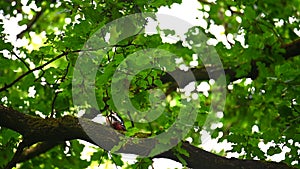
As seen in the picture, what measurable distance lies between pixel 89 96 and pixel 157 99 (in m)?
0.63

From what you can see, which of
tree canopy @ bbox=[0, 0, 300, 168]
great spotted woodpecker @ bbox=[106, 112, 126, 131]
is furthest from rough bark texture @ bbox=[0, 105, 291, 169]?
great spotted woodpecker @ bbox=[106, 112, 126, 131]

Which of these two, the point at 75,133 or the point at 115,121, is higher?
the point at 115,121

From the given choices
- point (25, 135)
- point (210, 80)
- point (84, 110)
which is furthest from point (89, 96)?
point (210, 80)

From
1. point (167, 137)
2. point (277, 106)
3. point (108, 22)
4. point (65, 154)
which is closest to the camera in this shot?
point (167, 137)

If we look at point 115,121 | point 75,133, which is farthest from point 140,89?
point 75,133

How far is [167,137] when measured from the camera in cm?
424

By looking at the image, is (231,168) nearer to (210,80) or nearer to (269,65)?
(269,65)

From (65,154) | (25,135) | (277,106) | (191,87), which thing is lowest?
(25,135)

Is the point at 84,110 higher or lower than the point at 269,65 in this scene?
lower

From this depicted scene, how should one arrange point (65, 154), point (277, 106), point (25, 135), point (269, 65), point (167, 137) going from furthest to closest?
point (65, 154) → point (269, 65) → point (277, 106) → point (25, 135) → point (167, 137)

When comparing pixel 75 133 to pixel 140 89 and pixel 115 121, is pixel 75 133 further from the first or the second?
pixel 140 89

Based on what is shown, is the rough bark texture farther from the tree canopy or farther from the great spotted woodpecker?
the great spotted woodpecker

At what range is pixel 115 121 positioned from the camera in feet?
16.5

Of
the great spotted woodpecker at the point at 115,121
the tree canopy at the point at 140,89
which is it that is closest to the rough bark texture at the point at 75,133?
the tree canopy at the point at 140,89
